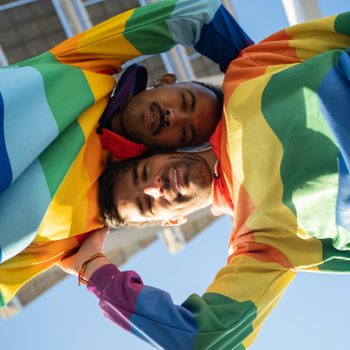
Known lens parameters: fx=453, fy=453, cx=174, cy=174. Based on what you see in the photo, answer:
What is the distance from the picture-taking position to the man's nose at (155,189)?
141 cm

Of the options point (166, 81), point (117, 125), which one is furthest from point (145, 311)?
point (166, 81)

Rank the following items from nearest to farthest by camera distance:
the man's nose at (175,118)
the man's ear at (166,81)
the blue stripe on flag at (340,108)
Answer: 1. the blue stripe on flag at (340,108)
2. the man's nose at (175,118)
3. the man's ear at (166,81)

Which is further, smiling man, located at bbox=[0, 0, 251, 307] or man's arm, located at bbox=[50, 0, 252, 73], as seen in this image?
man's arm, located at bbox=[50, 0, 252, 73]

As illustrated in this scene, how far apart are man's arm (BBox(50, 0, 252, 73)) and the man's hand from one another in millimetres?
588

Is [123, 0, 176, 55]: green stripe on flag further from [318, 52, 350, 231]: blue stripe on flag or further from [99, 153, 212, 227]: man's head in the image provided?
[318, 52, 350, 231]: blue stripe on flag

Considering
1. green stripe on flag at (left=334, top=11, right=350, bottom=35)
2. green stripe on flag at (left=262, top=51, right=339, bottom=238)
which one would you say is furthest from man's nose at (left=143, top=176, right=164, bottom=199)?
green stripe on flag at (left=334, top=11, right=350, bottom=35)

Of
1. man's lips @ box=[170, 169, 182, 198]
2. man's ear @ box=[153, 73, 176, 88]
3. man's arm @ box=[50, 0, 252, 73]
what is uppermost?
man's arm @ box=[50, 0, 252, 73]

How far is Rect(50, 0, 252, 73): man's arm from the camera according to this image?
1.53 meters

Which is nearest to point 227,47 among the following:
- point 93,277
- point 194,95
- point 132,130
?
point 194,95

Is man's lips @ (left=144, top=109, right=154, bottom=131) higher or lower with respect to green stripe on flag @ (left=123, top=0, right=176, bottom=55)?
lower

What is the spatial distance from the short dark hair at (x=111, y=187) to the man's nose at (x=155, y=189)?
4.7 inches

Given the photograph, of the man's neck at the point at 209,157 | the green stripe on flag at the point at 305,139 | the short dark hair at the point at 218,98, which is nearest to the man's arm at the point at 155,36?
the short dark hair at the point at 218,98

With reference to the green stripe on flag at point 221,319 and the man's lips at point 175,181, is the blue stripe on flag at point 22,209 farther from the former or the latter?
the green stripe on flag at point 221,319

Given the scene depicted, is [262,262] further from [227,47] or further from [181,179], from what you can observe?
[227,47]
